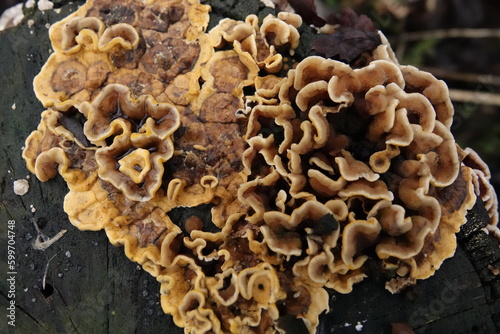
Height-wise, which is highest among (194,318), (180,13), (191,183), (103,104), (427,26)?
(180,13)

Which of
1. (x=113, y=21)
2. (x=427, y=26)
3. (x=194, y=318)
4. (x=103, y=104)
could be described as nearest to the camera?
(x=194, y=318)

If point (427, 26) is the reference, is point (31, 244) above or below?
above

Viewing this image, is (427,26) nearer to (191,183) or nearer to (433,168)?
(433,168)

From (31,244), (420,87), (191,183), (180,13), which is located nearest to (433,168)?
(420,87)

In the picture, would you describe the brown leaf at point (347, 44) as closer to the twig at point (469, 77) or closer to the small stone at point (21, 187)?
the small stone at point (21, 187)

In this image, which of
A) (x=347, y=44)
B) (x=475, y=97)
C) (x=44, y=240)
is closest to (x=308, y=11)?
(x=347, y=44)

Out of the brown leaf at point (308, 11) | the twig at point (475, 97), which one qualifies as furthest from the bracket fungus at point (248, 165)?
the twig at point (475, 97)
